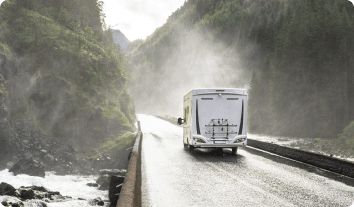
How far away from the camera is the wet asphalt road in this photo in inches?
246

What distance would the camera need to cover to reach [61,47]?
86.6 feet

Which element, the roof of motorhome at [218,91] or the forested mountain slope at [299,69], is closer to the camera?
the roof of motorhome at [218,91]

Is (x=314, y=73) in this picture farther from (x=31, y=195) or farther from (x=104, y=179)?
(x=31, y=195)

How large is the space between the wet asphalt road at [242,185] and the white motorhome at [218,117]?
2.05 metres

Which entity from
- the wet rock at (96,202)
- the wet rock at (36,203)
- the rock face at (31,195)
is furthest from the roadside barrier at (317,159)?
the wet rock at (36,203)

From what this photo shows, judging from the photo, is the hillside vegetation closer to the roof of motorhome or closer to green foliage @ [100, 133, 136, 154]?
green foliage @ [100, 133, 136, 154]

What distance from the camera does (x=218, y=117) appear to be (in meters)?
13.3

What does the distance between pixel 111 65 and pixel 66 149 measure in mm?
15459

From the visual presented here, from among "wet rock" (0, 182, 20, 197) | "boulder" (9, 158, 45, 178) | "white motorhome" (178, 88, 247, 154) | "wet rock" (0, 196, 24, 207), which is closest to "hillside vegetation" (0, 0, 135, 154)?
"boulder" (9, 158, 45, 178)

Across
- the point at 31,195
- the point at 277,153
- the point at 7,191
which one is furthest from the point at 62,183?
the point at 277,153

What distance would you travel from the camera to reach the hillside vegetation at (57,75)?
2081 cm

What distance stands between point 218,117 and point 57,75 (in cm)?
1662

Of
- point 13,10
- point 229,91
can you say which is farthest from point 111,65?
point 229,91

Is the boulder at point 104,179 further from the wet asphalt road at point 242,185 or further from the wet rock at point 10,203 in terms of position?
the wet rock at point 10,203
